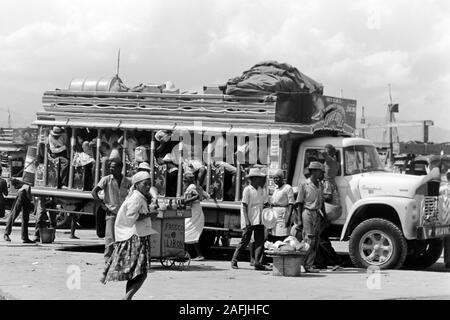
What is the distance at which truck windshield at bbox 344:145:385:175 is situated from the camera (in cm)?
1509

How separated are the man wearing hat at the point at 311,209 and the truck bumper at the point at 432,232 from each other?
5.63 ft

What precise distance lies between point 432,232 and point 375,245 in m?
1.00

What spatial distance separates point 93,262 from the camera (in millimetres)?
14766

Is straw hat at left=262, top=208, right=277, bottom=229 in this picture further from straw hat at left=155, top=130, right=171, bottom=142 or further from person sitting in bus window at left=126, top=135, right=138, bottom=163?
person sitting in bus window at left=126, top=135, right=138, bottom=163

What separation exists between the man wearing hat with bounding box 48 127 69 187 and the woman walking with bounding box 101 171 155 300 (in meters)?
7.90

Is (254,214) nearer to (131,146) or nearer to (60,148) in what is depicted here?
(131,146)

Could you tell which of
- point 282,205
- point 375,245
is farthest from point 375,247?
point 282,205

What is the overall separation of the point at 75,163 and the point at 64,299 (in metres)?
7.09

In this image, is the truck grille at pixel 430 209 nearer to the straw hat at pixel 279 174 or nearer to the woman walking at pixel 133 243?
the straw hat at pixel 279 174

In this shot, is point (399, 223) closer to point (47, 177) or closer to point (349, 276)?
point (349, 276)

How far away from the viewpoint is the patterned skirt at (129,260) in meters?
9.29

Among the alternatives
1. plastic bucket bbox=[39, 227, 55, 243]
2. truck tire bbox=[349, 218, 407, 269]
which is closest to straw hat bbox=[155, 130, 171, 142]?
plastic bucket bbox=[39, 227, 55, 243]

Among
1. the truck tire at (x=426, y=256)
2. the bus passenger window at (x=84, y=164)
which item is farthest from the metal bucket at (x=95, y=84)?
the truck tire at (x=426, y=256)

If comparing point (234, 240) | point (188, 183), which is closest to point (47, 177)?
point (188, 183)
